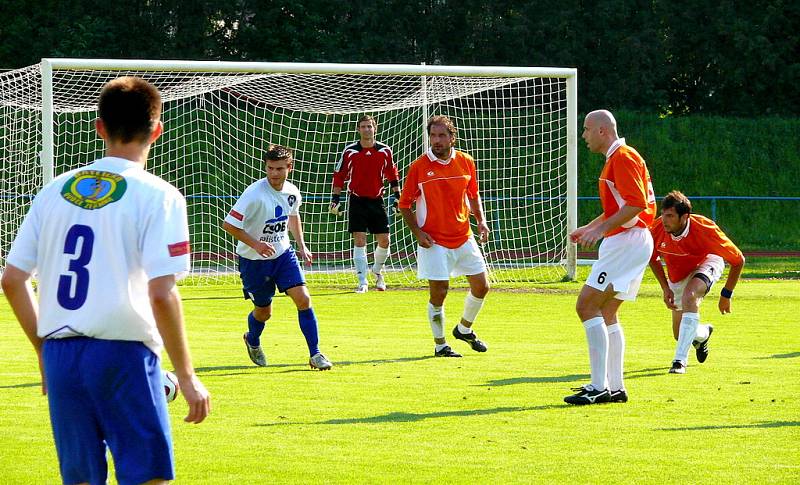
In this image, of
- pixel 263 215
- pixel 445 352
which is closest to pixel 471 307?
pixel 445 352

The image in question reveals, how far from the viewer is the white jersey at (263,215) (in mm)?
10023

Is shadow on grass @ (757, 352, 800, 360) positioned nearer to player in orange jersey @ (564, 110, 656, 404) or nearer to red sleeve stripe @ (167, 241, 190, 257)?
player in orange jersey @ (564, 110, 656, 404)

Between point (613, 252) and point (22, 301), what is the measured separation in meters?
4.99

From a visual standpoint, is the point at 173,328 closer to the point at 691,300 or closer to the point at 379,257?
the point at 691,300

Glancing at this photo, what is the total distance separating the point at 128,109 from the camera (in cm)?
411

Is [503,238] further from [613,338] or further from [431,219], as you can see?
[613,338]

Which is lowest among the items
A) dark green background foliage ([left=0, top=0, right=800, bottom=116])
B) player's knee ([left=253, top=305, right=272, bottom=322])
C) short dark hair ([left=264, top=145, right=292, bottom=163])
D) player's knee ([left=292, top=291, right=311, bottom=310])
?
player's knee ([left=253, top=305, right=272, bottom=322])

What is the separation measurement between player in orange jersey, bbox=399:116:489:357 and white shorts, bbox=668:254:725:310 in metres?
1.65

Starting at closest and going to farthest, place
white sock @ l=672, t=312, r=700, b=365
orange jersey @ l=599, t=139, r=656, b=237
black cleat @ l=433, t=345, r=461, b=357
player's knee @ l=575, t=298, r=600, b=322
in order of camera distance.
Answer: orange jersey @ l=599, t=139, r=656, b=237, player's knee @ l=575, t=298, r=600, b=322, white sock @ l=672, t=312, r=700, b=365, black cleat @ l=433, t=345, r=461, b=357

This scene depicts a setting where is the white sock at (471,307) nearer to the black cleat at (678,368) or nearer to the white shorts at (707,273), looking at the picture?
the white shorts at (707,273)

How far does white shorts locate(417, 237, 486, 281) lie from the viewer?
11.1 metres

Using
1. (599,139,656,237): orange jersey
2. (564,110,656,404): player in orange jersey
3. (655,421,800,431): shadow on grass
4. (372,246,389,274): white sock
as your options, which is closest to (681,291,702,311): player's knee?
(564,110,656,404): player in orange jersey

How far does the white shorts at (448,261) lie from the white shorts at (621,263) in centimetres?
274

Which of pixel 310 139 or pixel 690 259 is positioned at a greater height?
pixel 310 139
